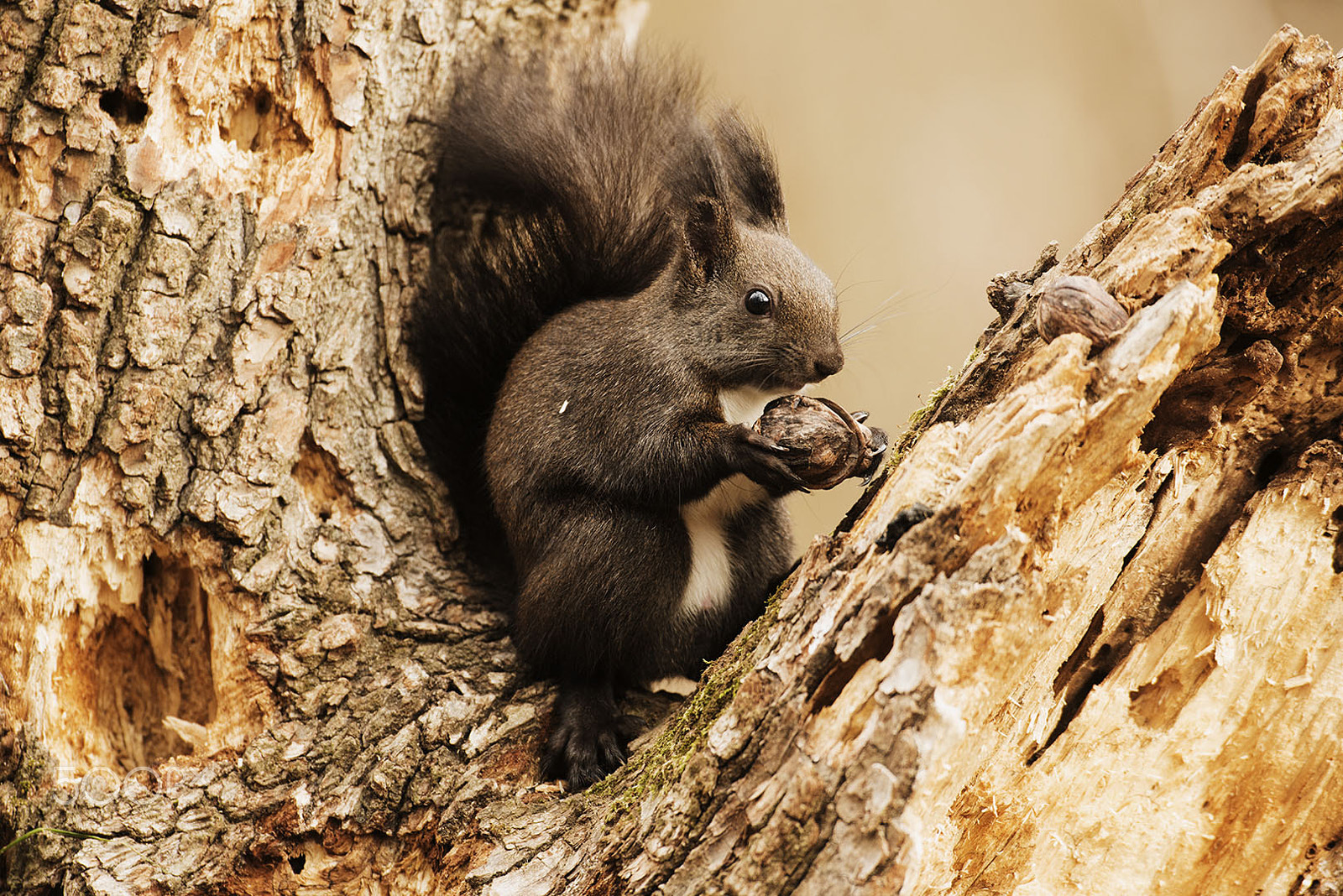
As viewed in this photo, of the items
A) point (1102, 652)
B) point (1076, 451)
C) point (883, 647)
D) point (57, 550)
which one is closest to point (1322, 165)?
point (1076, 451)

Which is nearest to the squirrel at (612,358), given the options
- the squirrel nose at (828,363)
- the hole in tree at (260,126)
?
the squirrel nose at (828,363)

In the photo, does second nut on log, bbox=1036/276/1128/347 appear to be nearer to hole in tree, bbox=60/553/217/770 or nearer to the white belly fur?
the white belly fur

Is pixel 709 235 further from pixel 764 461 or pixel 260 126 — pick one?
pixel 260 126

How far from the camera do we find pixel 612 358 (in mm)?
1981

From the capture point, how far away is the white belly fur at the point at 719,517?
2008 millimetres

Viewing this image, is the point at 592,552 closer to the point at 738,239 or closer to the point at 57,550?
the point at 738,239

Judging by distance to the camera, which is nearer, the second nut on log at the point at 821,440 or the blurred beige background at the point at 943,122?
the second nut on log at the point at 821,440

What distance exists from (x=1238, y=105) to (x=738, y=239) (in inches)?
35.3

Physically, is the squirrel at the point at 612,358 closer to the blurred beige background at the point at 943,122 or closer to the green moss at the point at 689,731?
the green moss at the point at 689,731

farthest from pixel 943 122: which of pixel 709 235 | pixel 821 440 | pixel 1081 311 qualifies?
pixel 1081 311

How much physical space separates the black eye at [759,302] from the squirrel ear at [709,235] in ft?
0.29

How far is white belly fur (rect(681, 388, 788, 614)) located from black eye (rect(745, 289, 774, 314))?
0.15 meters

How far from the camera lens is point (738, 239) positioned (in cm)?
206

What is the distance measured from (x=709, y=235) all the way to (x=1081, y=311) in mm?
888
